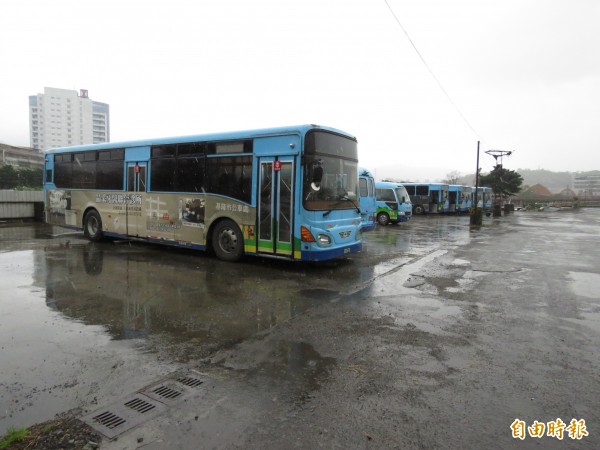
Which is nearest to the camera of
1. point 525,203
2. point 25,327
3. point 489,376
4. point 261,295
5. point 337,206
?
point 489,376

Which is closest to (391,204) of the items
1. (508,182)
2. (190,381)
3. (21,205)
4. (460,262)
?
(460,262)

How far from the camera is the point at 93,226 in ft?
43.3

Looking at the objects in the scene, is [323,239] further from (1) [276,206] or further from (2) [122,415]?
(2) [122,415]

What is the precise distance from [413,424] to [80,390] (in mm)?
2985

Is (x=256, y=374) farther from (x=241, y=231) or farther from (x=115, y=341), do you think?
(x=241, y=231)

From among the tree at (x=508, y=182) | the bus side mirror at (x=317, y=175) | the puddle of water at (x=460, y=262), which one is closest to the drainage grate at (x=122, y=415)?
the bus side mirror at (x=317, y=175)

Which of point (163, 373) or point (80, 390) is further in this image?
point (163, 373)

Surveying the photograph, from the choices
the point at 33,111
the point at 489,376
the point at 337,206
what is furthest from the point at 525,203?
the point at 33,111

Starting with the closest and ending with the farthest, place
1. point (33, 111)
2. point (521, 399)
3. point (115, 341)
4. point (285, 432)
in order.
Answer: point (285, 432) → point (521, 399) → point (115, 341) → point (33, 111)

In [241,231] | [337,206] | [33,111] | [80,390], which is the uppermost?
[33,111]

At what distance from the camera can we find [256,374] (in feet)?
12.9

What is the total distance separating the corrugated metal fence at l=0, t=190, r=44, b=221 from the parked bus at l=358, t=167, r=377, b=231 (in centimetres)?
1613

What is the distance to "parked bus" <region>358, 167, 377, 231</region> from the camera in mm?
16047

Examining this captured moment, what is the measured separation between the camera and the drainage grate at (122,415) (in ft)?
9.86
